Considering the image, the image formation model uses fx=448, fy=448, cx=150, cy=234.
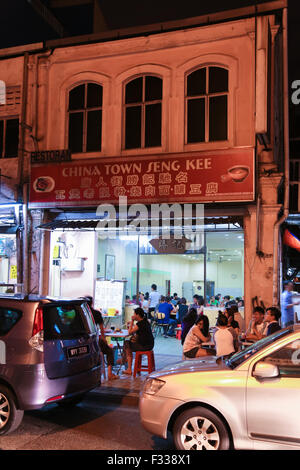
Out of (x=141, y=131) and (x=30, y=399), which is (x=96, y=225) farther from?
(x=30, y=399)

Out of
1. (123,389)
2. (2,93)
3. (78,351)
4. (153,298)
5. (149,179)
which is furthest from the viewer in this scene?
(153,298)

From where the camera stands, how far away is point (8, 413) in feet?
19.8

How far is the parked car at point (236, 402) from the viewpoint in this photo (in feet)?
15.7

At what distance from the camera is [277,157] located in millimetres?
10664

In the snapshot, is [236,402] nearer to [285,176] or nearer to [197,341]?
[197,341]

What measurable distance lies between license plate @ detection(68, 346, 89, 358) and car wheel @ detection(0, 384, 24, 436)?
963 mm

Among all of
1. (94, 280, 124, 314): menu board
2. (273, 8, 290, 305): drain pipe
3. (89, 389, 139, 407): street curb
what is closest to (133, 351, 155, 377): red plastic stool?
(89, 389, 139, 407): street curb

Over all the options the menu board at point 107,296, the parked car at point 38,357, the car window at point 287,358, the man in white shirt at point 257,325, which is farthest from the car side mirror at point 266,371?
the menu board at point 107,296

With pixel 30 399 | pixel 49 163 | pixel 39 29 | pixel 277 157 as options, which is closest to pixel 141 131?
pixel 49 163

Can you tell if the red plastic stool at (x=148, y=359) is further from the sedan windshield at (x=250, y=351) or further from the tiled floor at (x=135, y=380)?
the sedan windshield at (x=250, y=351)

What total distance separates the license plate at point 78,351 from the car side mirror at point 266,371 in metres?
2.84

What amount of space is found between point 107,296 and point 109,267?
2.11m

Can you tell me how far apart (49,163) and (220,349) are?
7172 millimetres

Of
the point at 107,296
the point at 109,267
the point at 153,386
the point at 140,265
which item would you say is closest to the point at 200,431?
the point at 153,386
